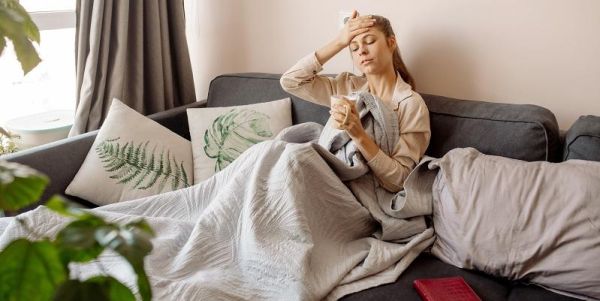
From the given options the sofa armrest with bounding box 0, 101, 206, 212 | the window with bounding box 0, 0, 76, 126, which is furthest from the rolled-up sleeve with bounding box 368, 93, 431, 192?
the window with bounding box 0, 0, 76, 126

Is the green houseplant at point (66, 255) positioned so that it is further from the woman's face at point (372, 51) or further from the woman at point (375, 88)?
the woman's face at point (372, 51)

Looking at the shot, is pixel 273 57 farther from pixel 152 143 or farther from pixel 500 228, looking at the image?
pixel 500 228

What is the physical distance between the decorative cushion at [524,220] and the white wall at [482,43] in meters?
0.40

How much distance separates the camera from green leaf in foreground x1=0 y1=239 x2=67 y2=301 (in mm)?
358

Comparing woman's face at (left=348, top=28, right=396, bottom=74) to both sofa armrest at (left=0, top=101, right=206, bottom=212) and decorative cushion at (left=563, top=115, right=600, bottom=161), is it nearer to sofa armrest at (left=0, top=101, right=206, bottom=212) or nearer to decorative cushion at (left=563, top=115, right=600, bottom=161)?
decorative cushion at (left=563, top=115, right=600, bottom=161)

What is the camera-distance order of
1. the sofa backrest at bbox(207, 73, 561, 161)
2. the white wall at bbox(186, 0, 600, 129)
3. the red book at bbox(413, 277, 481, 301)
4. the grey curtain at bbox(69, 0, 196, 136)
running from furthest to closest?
the grey curtain at bbox(69, 0, 196, 136)
the white wall at bbox(186, 0, 600, 129)
the sofa backrest at bbox(207, 73, 561, 161)
the red book at bbox(413, 277, 481, 301)

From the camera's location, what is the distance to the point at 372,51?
65.2 inches

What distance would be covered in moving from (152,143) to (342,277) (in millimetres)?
924

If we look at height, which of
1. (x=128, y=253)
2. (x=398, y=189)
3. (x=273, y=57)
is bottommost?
(x=398, y=189)

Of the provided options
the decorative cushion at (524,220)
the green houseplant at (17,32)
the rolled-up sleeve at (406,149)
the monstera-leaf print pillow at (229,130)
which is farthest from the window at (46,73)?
the green houseplant at (17,32)

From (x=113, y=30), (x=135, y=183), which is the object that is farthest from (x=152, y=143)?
(x=113, y=30)

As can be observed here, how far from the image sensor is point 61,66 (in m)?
2.25

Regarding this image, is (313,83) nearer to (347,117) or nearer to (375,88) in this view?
(375,88)

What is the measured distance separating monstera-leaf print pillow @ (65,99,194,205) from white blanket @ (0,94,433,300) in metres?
0.26
